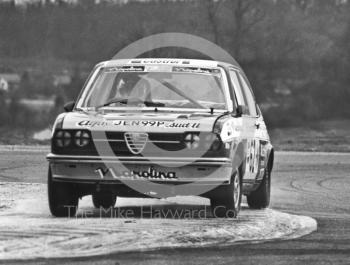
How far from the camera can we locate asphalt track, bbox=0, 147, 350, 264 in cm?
718

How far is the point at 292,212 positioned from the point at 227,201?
6.07 ft

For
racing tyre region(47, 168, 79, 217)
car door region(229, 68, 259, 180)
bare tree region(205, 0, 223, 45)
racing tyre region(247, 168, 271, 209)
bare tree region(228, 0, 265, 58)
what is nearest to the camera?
racing tyre region(47, 168, 79, 217)

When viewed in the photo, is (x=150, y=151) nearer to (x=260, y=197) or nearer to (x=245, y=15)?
(x=260, y=197)

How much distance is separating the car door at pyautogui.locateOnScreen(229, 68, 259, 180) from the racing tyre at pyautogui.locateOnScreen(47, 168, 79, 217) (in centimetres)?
182

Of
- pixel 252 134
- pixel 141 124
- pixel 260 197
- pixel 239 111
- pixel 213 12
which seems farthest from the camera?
pixel 213 12

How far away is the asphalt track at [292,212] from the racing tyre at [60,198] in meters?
2.40

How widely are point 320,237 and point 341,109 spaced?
122 ft

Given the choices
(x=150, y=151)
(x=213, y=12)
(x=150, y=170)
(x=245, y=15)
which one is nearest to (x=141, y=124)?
(x=150, y=151)

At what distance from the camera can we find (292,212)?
37.7 feet

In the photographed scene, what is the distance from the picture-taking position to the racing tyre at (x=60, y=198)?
9891 mm

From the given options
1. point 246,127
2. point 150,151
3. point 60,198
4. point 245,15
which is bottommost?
point 60,198

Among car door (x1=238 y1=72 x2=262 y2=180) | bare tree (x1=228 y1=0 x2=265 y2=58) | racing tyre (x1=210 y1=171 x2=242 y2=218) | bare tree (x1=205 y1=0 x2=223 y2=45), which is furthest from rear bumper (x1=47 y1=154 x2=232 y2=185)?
bare tree (x1=205 y1=0 x2=223 y2=45)

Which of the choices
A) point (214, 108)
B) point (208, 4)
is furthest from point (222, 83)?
point (208, 4)

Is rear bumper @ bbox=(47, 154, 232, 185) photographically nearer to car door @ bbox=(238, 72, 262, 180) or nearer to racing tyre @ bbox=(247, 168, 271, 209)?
car door @ bbox=(238, 72, 262, 180)
